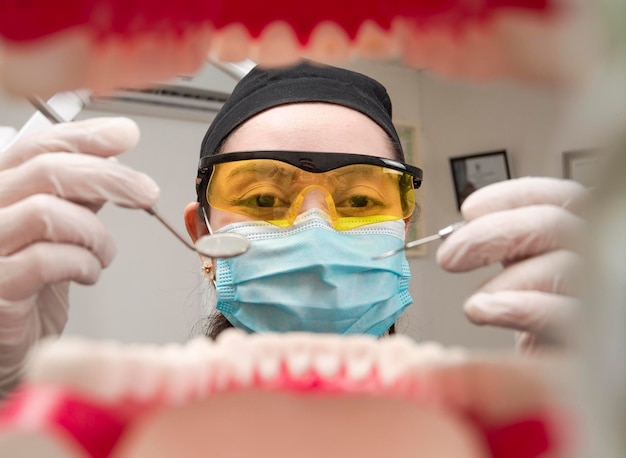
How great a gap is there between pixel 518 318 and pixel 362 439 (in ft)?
0.48

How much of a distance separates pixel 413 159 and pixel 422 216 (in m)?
0.08

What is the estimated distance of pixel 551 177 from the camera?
0.30m

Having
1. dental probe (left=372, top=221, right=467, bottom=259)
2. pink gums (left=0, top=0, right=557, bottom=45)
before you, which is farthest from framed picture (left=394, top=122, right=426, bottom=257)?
pink gums (left=0, top=0, right=557, bottom=45)

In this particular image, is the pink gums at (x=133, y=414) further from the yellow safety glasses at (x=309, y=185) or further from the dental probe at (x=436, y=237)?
the yellow safety glasses at (x=309, y=185)

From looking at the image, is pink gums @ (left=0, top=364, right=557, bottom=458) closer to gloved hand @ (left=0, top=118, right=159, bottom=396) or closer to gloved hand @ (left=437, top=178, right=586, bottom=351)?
gloved hand @ (left=437, top=178, right=586, bottom=351)

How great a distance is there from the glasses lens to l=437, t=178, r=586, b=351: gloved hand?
0.23m

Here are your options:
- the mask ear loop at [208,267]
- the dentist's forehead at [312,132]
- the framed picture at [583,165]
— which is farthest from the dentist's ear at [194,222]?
the framed picture at [583,165]

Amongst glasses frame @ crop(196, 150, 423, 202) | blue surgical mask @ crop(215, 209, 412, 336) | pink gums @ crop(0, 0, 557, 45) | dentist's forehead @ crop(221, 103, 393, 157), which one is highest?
pink gums @ crop(0, 0, 557, 45)

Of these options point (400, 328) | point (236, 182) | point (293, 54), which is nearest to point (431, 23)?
point (293, 54)

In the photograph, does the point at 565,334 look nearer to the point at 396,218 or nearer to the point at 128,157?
the point at 128,157

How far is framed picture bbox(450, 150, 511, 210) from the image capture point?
0.45 m

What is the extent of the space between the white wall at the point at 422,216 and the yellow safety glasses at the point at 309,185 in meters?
0.06

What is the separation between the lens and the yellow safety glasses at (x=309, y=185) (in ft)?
2.08

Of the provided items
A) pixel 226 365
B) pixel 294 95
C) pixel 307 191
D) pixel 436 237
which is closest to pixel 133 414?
pixel 226 365
